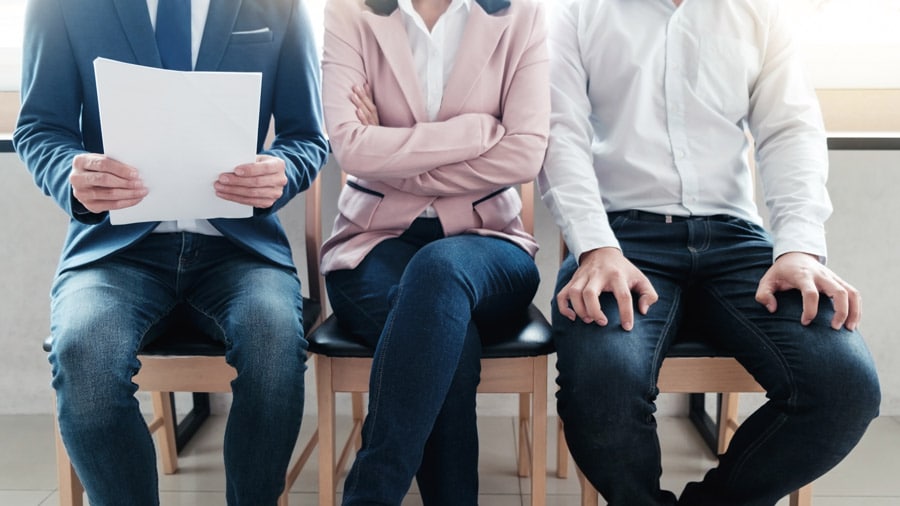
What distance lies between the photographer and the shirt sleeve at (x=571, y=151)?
1.28m

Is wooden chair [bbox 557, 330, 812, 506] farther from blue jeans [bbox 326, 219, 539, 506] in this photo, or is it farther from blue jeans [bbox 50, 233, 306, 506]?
blue jeans [bbox 50, 233, 306, 506]

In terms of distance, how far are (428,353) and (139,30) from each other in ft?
2.57

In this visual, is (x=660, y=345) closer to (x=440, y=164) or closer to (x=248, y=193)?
(x=440, y=164)

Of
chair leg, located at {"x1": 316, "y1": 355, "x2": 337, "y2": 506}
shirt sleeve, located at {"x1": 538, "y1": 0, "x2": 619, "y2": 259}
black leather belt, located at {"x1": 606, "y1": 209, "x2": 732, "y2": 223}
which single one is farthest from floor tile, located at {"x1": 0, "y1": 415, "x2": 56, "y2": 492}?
black leather belt, located at {"x1": 606, "y1": 209, "x2": 732, "y2": 223}

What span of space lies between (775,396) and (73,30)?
4.39 feet

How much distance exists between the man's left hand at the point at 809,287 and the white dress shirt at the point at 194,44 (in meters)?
0.97

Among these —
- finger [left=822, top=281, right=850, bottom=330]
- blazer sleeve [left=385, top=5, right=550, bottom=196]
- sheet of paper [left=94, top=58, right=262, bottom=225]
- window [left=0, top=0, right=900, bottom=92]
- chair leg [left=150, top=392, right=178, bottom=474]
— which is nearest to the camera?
sheet of paper [left=94, top=58, right=262, bottom=225]

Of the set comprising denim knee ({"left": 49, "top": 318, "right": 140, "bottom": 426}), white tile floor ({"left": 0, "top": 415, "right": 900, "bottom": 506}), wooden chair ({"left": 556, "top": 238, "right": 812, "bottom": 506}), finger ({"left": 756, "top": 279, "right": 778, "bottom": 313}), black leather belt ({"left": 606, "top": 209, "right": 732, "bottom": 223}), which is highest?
black leather belt ({"left": 606, "top": 209, "right": 732, "bottom": 223})

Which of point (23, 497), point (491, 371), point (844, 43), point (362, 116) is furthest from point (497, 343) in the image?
point (844, 43)

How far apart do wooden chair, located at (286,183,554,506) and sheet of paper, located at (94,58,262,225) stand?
0.34 metres

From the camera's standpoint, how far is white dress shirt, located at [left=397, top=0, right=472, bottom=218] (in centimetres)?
139

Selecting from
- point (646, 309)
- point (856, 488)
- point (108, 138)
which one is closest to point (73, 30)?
point (108, 138)

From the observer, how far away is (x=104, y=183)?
1.07 meters

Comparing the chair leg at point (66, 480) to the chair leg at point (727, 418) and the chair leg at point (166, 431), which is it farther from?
the chair leg at point (727, 418)
